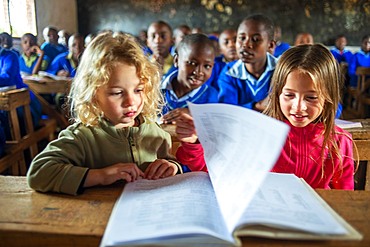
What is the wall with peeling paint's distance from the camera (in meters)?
8.12

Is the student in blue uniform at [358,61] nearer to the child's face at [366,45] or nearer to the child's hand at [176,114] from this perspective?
the child's face at [366,45]

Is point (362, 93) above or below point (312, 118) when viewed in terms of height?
below

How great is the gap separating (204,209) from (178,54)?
1.75m

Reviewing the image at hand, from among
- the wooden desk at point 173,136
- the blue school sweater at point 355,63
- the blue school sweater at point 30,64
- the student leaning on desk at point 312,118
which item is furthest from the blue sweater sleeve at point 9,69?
the blue school sweater at point 355,63

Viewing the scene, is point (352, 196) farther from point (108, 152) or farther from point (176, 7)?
point (176, 7)

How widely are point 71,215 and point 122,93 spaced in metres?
0.39

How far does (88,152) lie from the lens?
95 cm

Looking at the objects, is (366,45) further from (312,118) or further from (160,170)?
(160,170)

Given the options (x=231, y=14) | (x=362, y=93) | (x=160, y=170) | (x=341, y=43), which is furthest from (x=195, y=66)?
(x=231, y=14)

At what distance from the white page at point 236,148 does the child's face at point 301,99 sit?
1.65 ft

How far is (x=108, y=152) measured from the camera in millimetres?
981

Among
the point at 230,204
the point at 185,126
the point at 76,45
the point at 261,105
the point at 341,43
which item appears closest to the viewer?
the point at 230,204

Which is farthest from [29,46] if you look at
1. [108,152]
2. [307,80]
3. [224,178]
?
[224,178]

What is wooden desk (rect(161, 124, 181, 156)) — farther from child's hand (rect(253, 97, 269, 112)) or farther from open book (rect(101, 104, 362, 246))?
open book (rect(101, 104, 362, 246))
